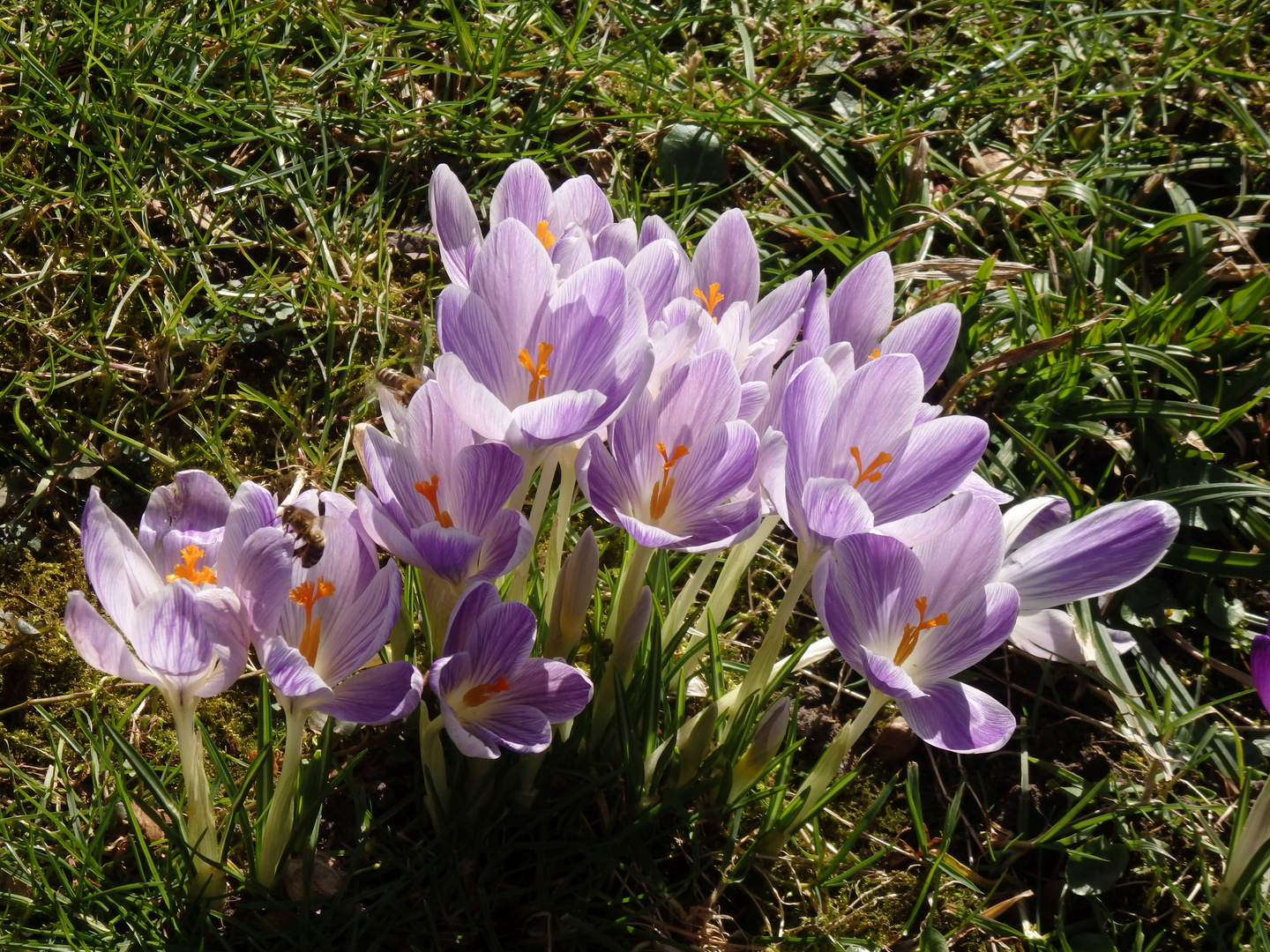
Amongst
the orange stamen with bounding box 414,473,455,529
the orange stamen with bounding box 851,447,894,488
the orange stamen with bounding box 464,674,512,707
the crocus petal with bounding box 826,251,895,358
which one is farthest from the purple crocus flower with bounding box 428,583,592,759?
the crocus petal with bounding box 826,251,895,358

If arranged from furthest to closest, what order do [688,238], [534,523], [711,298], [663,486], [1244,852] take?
[688,238]
[1244,852]
[711,298]
[534,523]
[663,486]

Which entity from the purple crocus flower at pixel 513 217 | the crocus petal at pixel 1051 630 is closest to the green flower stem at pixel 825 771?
the crocus petal at pixel 1051 630

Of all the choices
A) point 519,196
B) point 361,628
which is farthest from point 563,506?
point 519,196

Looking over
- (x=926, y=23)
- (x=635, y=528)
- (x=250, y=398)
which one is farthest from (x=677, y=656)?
(x=926, y=23)

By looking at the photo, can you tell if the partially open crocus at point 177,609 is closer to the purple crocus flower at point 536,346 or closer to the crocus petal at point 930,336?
the purple crocus flower at point 536,346

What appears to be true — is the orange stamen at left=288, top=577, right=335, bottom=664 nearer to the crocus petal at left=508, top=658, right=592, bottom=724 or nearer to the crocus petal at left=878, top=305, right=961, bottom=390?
the crocus petal at left=508, top=658, right=592, bottom=724

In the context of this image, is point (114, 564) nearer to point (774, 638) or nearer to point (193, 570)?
point (193, 570)

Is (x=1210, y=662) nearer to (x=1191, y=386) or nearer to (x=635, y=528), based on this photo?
(x=1191, y=386)
